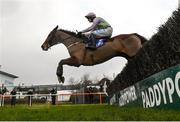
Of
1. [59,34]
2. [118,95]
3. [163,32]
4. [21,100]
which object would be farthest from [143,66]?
[21,100]

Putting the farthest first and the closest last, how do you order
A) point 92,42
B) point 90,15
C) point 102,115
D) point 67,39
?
point 67,39 → point 90,15 → point 92,42 → point 102,115

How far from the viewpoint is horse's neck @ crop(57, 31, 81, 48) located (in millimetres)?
15406

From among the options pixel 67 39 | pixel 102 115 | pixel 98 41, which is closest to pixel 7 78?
pixel 67 39

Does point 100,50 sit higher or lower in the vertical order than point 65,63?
higher

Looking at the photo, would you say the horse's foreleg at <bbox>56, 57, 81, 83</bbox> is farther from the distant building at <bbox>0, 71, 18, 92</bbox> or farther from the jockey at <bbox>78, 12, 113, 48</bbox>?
the distant building at <bbox>0, 71, 18, 92</bbox>

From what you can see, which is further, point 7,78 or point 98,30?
point 7,78

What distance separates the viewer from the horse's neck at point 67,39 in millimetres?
15406

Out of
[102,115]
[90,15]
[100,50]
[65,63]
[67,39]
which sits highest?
[90,15]

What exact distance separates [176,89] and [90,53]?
717cm

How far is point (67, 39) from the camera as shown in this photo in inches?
615

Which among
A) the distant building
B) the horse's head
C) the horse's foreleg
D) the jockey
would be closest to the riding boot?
the jockey

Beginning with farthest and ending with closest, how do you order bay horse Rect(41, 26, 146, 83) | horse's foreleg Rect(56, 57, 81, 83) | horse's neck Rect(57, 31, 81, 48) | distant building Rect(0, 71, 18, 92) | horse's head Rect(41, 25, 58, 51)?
distant building Rect(0, 71, 18, 92) < horse's head Rect(41, 25, 58, 51) < horse's neck Rect(57, 31, 81, 48) < horse's foreleg Rect(56, 57, 81, 83) < bay horse Rect(41, 26, 146, 83)

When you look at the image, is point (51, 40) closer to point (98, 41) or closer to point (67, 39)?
Result: point (67, 39)

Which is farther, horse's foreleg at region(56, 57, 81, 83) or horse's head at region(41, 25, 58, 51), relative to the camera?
horse's head at region(41, 25, 58, 51)
